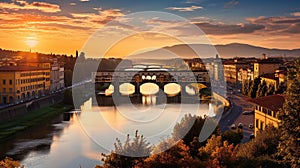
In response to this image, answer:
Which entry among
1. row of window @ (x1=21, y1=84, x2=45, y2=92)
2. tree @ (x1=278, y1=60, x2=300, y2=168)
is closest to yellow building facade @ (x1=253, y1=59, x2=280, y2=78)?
row of window @ (x1=21, y1=84, x2=45, y2=92)

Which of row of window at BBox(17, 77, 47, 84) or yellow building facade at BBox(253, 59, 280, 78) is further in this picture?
yellow building facade at BBox(253, 59, 280, 78)

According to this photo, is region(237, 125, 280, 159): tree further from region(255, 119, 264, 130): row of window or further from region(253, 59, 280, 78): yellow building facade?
region(253, 59, 280, 78): yellow building facade

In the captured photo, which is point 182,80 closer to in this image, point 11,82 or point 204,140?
point 11,82

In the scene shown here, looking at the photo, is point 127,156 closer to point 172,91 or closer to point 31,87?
point 31,87

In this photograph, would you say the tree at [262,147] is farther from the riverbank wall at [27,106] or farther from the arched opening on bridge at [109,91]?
the arched opening on bridge at [109,91]

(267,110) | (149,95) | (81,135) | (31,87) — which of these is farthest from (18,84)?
(267,110)
